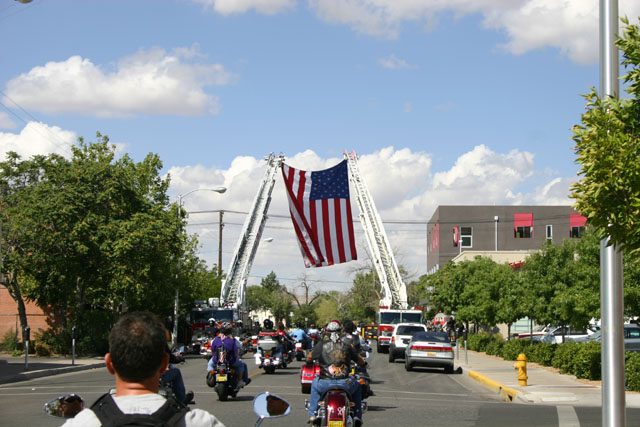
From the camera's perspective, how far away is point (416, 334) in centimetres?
2972

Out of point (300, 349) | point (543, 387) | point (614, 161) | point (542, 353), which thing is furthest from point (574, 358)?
point (614, 161)

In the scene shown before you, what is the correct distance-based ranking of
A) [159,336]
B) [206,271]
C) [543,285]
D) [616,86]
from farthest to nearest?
[206,271]
[543,285]
[616,86]
[159,336]

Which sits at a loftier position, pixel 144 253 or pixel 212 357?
pixel 144 253

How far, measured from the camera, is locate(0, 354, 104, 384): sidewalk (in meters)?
24.9

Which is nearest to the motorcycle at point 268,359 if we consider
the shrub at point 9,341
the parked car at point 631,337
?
the parked car at point 631,337

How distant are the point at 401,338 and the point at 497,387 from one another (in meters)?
14.1

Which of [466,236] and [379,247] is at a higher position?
[466,236]

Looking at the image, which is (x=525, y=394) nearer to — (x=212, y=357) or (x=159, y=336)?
(x=212, y=357)

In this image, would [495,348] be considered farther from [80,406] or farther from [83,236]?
[80,406]

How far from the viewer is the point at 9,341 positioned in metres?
39.8

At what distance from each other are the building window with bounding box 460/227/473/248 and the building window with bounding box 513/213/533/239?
462cm

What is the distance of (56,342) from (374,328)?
24.6 m

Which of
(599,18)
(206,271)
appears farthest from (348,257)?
(599,18)

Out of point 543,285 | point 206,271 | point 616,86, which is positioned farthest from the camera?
point 206,271
